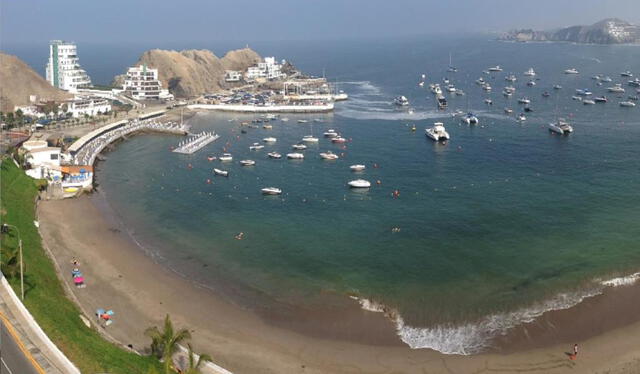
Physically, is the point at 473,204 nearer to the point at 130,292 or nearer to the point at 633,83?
the point at 130,292

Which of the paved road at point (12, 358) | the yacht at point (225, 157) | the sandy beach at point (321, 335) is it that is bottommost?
the sandy beach at point (321, 335)

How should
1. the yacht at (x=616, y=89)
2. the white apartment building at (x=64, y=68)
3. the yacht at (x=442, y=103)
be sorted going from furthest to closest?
the yacht at (x=616, y=89)
the white apartment building at (x=64, y=68)
the yacht at (x=442, y=103)

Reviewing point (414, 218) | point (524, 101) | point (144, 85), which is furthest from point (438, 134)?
point (144, 85)

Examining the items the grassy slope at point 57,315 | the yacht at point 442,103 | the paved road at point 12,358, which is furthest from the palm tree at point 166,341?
the yacht at point 442,103

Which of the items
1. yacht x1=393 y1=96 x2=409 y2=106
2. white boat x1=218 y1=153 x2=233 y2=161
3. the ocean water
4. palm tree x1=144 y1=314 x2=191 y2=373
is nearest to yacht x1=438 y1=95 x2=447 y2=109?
yacht x1=393 y1=96 x2=409 y2=106

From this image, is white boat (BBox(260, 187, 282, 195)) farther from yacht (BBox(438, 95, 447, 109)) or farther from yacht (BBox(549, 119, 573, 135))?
yacht (BBox(438, 95, 447, 109))

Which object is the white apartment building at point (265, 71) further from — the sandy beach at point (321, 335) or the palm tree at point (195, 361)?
the palm tree at point (195, 361)
